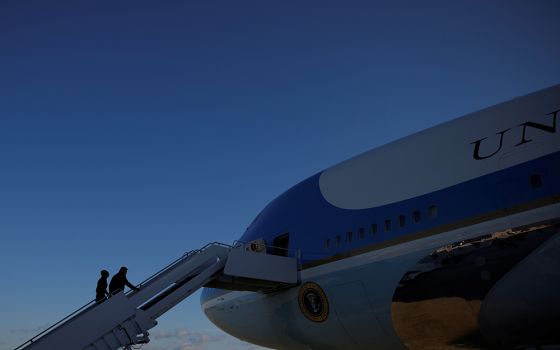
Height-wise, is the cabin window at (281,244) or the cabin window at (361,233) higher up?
the cabin window at (281,244)

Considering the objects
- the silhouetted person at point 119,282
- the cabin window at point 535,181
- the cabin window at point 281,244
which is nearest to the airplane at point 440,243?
the cabin window at point 535,181

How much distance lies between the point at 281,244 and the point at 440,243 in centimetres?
547

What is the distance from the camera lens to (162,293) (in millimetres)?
11312

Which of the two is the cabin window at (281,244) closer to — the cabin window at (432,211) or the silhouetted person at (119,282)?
the silhouetted person at (119,282)

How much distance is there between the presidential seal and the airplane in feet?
Result: 0.09

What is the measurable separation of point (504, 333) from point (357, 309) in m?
3.09

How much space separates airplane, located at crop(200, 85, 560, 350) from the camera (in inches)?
314

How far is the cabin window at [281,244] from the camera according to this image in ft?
43.1

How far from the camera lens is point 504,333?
332 inches

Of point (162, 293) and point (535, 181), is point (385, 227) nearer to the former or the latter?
point (535, 181)

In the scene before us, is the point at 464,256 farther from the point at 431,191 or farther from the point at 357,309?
the point at 357,309

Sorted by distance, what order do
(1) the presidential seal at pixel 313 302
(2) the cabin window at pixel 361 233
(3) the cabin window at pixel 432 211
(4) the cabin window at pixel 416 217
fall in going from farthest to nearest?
(1) the presidential seal at pixel 313 302 < (2) the cabin window at pixel 361 233 < (4) the cabin window at pixel 416 217 < (3) the cabin window at pixel 432 211

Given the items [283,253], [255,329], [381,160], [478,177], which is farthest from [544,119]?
[255,329]

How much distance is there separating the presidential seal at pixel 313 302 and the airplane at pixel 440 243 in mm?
28
